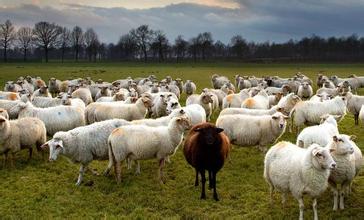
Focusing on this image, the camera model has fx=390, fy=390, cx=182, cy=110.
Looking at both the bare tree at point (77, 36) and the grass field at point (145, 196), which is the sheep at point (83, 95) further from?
the bare tree at point (77, 36)

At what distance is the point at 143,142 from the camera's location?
9680mm

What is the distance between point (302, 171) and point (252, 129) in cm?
434

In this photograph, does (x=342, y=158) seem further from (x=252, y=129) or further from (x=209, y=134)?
(x=252, y=129)

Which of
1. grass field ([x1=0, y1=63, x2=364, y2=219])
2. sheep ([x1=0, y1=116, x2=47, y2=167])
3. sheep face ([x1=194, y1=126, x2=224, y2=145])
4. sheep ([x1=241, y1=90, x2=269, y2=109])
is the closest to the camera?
grass field ([x1=0, y1=63, x2=364, y2=219])

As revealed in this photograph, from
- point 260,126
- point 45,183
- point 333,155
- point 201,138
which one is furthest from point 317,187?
point 45,183

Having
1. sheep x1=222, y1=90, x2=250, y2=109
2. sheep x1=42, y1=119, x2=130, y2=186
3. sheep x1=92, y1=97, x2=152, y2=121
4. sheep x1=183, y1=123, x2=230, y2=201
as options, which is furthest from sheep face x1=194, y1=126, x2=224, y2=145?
sheep x1=222, y1=90, x2=250, y2=109

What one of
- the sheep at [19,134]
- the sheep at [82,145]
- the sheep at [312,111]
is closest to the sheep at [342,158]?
the sheep at [82,145]

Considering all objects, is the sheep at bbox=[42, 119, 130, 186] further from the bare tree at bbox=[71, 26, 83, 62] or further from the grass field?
the bare tree at bbox=[71, 26, 83, 62]

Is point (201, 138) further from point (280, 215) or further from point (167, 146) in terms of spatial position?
point (280, 215)

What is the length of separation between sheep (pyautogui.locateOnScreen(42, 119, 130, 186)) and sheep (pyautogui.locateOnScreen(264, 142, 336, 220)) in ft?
15.0

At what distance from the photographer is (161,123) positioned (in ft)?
39.3

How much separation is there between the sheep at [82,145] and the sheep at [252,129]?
3700mm

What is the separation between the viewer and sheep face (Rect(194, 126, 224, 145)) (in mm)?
8750

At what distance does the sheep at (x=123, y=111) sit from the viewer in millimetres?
14453
